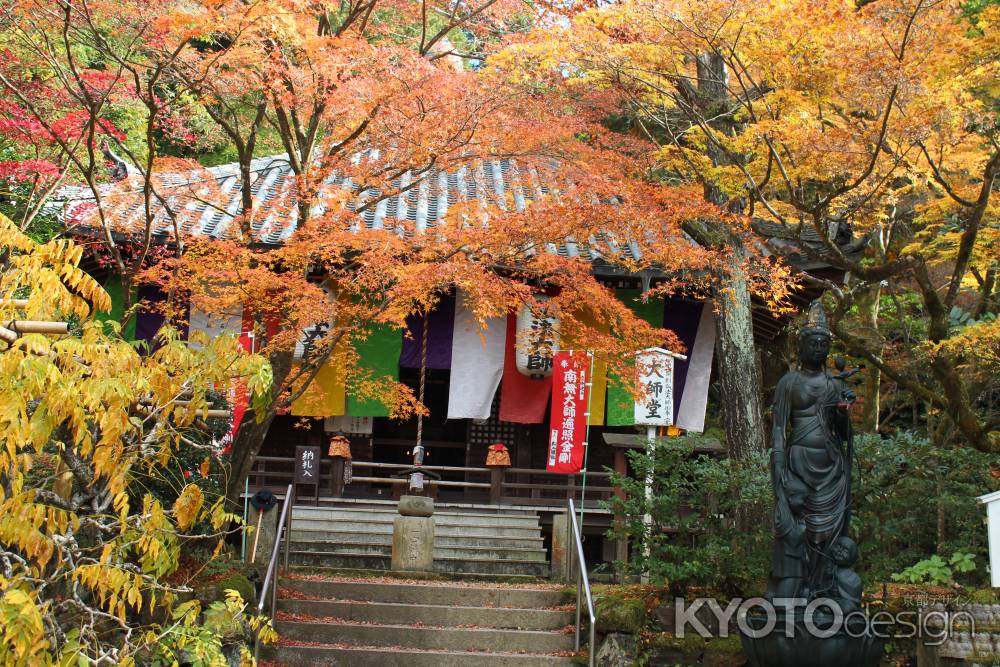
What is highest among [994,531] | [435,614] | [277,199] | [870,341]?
[277,199]

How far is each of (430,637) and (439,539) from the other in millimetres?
4025

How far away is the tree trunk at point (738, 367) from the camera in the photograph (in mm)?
12250

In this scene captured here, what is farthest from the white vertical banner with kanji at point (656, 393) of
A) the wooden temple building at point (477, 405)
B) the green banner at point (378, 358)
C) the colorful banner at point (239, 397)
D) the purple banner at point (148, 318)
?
the purple banner at point (148, 318)

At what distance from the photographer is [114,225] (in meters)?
12.9

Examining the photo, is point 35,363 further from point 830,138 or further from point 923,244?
point 923,244

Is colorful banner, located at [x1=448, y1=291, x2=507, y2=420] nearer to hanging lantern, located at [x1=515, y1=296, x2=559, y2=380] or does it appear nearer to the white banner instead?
hanging lantern, located at [x1=515, y1=296, x2=559, y2=380]

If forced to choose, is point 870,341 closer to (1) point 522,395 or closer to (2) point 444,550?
(1) point 522,395

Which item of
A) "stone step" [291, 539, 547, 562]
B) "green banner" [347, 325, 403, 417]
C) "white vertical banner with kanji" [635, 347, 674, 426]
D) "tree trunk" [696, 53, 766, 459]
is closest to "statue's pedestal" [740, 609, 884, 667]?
"tree trunk" [696, 53, 766, 459]

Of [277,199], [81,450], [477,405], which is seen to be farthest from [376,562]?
[81,450]

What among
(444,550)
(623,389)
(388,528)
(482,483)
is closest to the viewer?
(444,550)

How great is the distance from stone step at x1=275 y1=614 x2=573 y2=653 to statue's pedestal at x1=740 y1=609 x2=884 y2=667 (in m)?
3.23

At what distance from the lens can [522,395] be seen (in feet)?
56.5

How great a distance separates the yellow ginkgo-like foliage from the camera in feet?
16.0

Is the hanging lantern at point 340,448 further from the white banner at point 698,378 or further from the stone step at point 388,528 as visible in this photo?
the white banner at point 698,378
